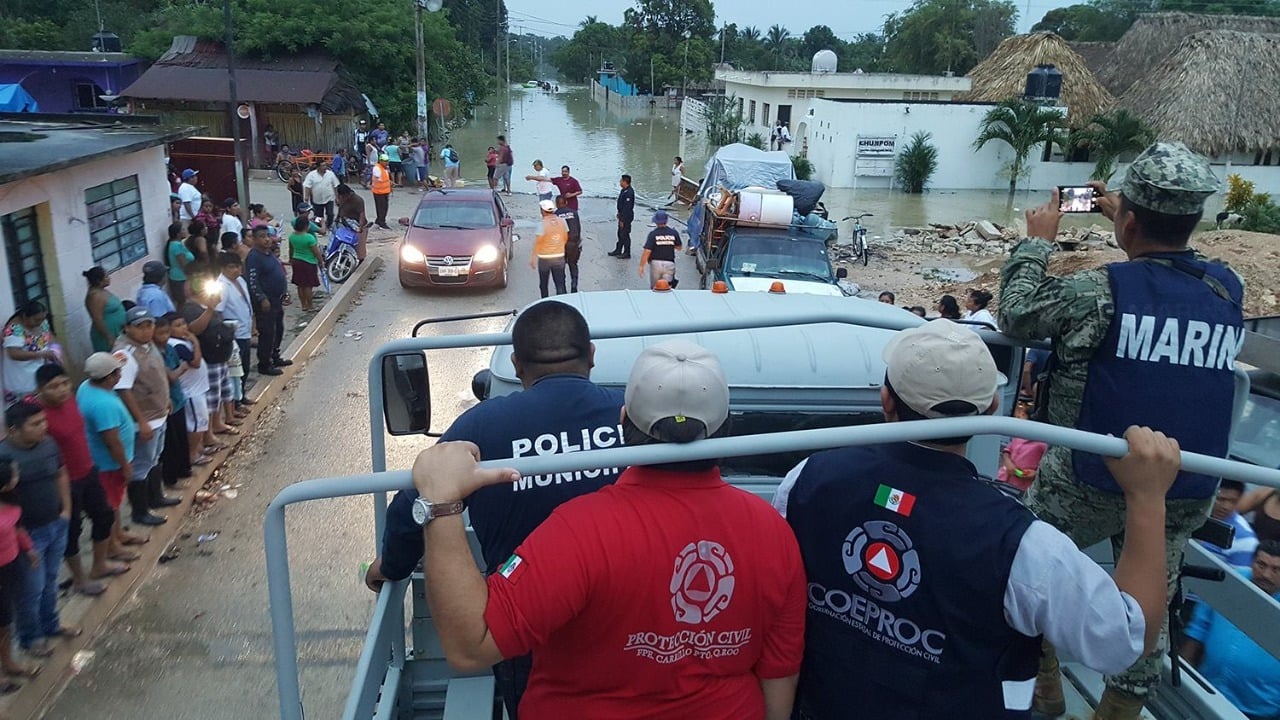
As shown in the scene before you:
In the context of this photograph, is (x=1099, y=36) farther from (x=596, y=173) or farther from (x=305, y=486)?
(x=305, y=486)

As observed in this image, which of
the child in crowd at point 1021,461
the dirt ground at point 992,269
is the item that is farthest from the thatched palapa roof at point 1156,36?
the child in crowd at point 1021,461

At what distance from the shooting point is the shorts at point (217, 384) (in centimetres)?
782

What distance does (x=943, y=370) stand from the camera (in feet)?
6.48

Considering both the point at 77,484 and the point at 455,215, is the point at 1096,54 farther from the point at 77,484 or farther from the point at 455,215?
the point at 77,484

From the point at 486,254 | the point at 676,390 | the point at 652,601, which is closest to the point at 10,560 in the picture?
the point at 652,601

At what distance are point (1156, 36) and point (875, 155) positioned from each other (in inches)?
570

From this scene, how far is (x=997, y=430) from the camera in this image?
1867 mm

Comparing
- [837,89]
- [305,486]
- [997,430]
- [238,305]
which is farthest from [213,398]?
[837,89]

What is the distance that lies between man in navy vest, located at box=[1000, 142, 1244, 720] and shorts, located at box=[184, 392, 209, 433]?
262 inches

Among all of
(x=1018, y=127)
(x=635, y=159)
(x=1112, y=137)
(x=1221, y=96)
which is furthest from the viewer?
(x=635, y=159)

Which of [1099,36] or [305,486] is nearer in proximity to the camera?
[305,486]

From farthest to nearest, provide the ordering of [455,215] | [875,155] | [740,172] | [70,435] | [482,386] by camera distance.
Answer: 1. [875,155]
2. [740,172]
3. [455,215]
4. [70,435]
5. [482,386]

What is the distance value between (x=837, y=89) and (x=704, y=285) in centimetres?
2754

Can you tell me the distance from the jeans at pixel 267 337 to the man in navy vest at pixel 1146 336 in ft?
29.5
